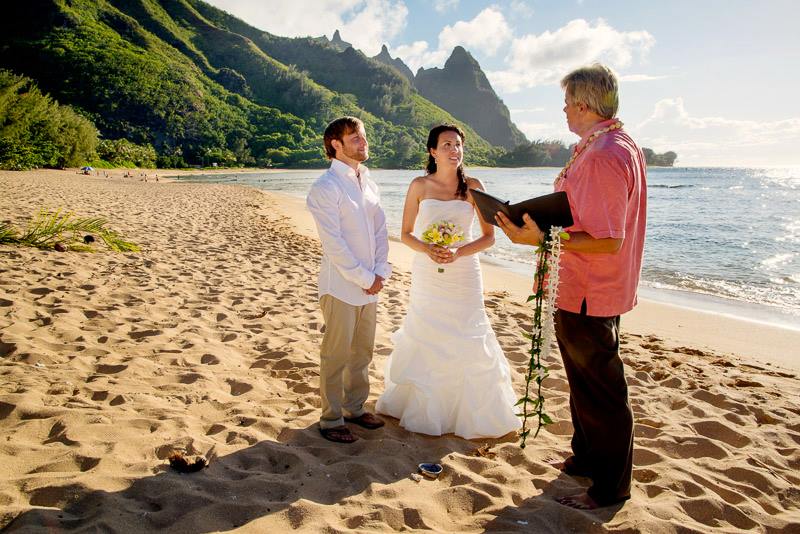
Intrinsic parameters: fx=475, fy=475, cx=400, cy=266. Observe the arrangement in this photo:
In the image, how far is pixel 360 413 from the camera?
11.9 ft

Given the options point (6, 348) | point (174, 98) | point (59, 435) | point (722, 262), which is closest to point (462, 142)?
point (59, 435)

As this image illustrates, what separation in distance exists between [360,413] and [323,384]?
0.44 metres

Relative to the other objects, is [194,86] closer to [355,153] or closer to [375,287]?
[355,153]

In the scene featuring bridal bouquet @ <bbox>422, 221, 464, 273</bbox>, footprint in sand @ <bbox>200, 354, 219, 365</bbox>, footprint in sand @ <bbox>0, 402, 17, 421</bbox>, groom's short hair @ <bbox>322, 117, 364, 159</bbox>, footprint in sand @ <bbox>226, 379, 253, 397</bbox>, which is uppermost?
groom's short hair @ <bbox>322, 117, 364, 159</bbox>

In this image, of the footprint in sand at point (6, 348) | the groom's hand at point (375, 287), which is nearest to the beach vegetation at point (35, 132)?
the footprint in sand at point (6, 348)

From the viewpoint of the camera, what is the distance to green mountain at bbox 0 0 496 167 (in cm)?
7931

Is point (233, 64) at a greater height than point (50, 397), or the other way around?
point (233, 64)

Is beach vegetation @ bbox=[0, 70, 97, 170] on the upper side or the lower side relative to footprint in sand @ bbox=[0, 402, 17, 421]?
upper

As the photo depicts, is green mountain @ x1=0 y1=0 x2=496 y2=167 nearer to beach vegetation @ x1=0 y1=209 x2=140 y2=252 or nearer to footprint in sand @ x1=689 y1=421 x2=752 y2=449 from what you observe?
beach vegetation @ x1=0 y1=209 x2=140 y2=252

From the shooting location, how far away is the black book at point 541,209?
2.35 meters

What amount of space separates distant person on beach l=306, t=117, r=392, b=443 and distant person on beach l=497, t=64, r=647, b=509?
1156mm

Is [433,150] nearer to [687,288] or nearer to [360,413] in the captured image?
[360,413]

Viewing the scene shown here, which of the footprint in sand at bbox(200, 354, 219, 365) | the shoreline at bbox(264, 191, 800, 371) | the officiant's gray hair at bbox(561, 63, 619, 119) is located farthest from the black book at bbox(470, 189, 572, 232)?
the shoreline at bbox(264, 191, 800, 371)

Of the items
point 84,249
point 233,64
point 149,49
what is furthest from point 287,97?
point 84,249
